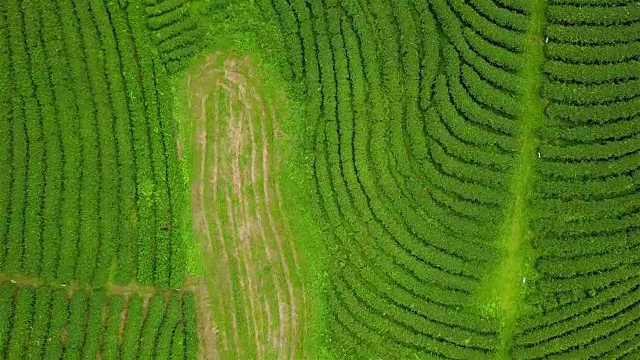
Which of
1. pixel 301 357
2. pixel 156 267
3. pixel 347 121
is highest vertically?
pixel 347 121

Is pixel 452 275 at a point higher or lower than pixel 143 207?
lower

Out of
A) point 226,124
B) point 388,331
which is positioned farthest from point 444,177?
point 226,124

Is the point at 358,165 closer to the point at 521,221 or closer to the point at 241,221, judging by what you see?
the point at 241,221

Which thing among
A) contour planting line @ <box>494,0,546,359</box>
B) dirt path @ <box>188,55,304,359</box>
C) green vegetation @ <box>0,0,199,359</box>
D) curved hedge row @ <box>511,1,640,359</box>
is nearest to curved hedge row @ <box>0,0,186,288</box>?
green vegetation @ <box>0,0,199,359</box>

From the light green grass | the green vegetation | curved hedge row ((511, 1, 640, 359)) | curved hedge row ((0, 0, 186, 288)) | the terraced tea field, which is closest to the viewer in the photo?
the green vegetation

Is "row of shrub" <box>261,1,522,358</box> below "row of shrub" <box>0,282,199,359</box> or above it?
above

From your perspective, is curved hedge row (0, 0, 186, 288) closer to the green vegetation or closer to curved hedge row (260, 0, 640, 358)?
the green vegetation

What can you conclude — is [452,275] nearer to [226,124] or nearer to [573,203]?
[573,203]
